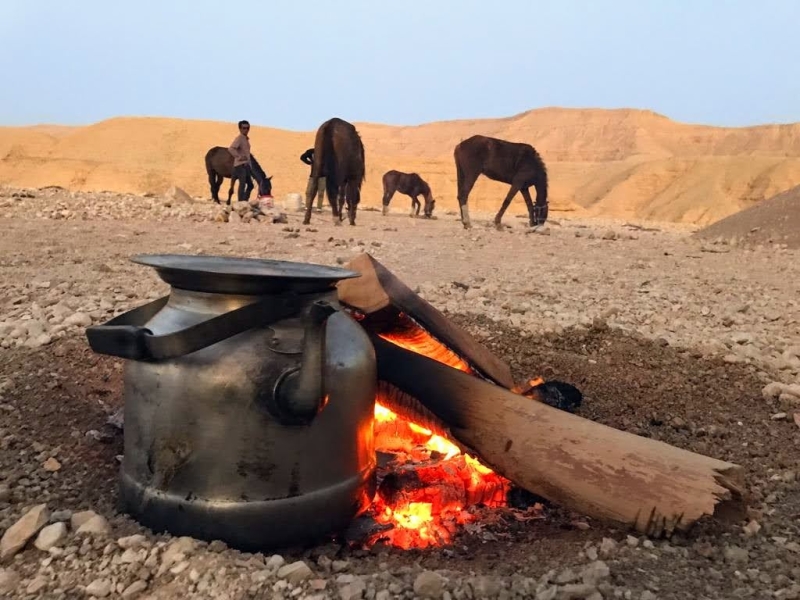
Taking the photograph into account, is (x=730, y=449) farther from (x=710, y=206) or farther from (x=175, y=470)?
(x=710, y=206)

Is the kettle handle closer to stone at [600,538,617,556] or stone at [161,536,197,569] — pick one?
stone at [161,536,197,569]

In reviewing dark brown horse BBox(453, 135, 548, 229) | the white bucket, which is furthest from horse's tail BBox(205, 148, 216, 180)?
dark brown horse BBox(453, 135, 548, 229)

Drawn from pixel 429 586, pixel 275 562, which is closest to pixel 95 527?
pixel 275 562

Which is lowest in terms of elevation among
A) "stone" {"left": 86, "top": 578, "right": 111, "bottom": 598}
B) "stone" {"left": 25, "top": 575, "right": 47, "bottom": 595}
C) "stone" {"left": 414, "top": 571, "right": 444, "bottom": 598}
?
"stone" {"left": 25, "top": 575, "right": 47, "bottom": 595}

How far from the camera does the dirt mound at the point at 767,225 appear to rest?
1283 cm

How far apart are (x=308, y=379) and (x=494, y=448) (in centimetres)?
100

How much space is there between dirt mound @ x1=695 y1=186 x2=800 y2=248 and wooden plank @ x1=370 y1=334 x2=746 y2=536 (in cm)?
1119

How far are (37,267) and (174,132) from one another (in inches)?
1372

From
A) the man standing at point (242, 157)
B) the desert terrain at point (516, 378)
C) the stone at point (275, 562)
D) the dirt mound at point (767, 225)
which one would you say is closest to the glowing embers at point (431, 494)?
the desert terrain at point (516, 378)

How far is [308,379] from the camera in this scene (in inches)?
85.1

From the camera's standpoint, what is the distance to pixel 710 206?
108 feet

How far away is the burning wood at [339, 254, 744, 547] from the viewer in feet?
8.23

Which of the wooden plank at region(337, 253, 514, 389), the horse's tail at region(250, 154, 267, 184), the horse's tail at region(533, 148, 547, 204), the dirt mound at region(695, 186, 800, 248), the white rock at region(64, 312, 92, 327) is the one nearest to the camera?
the wooden plank at region(337, 253, 514, 389)

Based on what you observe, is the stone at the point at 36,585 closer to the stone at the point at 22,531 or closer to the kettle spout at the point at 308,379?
the stone at the point at 22,531
